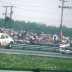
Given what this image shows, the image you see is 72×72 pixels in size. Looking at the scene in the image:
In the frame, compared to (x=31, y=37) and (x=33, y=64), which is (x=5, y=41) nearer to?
(x=31, y=37)

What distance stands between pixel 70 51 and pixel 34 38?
→ 6666 mm

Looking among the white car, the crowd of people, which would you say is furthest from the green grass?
the crowd of people

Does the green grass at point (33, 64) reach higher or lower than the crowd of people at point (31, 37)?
lower

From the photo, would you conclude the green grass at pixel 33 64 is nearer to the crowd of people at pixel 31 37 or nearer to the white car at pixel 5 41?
the white car at pixel 5 41

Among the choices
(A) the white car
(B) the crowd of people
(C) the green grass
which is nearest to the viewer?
(C) the green grass

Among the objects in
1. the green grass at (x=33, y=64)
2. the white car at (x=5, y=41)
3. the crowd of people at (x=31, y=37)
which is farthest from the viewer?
the crowd of people at (x=31, y=37)

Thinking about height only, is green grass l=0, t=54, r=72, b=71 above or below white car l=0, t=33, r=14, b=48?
below

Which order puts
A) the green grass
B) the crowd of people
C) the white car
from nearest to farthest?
the green grass
the white car
the crowd of people

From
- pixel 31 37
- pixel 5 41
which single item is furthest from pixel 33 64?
pixel 31 37

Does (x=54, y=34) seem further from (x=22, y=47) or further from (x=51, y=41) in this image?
(x=22, y=47)

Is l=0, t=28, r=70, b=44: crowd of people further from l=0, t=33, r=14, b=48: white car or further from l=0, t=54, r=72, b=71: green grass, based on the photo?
l=0, t=54, r=72, b=71: green grass

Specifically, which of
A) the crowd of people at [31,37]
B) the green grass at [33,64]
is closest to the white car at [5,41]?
the crowd of people at [31,37]

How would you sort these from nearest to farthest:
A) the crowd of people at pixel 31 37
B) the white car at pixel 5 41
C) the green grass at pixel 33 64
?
the green grass at pixel 33 64 → the white car at pixel 5 41 → the crowd of people at pixel 31 37

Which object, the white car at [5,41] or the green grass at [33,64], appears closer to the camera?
the green grass at [33,64]
